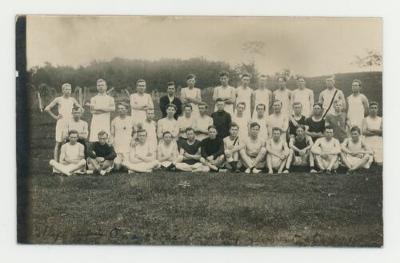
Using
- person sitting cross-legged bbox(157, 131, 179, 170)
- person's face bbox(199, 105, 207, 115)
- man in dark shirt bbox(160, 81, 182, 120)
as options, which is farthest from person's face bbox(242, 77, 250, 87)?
person sitting cross-legged bbox(157, 131, 179, 170)

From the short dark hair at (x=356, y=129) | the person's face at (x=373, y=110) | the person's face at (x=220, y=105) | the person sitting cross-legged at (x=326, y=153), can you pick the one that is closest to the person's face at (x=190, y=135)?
the person's face at (x=220, y=105)

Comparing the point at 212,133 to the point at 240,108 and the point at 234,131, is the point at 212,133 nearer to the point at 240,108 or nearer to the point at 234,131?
the point at 234,131

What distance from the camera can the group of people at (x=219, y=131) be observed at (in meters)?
3.60

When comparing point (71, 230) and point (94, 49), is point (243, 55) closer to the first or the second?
point (94, 49)

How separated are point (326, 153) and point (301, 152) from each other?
177 millimetres

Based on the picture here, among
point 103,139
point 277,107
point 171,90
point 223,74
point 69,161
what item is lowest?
point 69,161

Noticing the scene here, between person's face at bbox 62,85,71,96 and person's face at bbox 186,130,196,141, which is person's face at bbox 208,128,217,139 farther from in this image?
person's face at bbox 62,85,71,96

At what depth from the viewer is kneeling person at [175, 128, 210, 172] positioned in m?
3.62

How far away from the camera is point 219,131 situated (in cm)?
363

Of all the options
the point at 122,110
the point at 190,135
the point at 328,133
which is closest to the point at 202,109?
the point at 190,135

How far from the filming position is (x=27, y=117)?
11.9 feet

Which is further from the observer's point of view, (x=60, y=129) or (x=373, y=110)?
(x=60, y=129)
